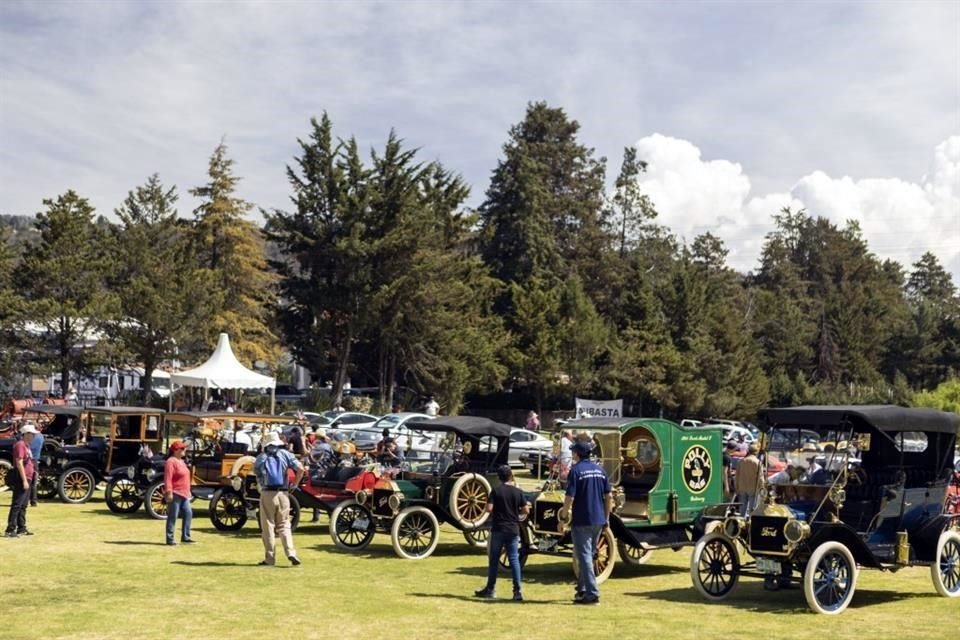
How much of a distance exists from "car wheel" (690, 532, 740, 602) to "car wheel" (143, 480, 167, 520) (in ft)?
39.2

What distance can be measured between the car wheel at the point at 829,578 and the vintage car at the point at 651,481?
2980 millimetres

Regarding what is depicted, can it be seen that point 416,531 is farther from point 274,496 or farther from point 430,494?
point 274,496

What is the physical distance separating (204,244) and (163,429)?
1518 inches

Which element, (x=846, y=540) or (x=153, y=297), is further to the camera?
(x=153, y=297)

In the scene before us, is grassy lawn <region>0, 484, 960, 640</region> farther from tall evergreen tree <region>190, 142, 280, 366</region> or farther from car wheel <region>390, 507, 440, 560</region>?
tall evergreen tree <region>190, 142, 280, 366</region>

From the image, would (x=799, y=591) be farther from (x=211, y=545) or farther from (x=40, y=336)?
(x=40, y=336)

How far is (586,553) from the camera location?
12664 millimetres

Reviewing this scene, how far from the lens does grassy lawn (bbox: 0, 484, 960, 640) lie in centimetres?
1140

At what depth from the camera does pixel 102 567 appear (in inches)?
607

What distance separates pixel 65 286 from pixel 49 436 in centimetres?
2442

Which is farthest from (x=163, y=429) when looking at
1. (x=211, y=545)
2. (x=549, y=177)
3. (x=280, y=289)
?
(x=549, y=177)

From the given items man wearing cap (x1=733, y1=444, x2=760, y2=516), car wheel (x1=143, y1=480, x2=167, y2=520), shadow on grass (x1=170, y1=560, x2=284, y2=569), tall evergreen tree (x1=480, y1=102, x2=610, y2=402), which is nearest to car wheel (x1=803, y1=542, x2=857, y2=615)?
man wearing cap (x1=733, y1=444, x2=760, y2=516)


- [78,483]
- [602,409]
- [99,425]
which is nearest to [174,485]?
[78,483]

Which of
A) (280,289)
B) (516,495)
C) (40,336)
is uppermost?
(280,289)
